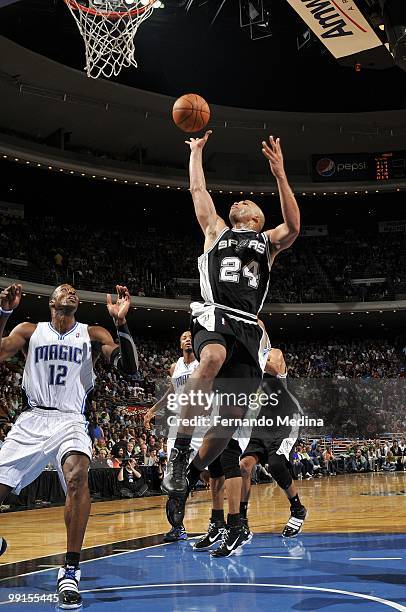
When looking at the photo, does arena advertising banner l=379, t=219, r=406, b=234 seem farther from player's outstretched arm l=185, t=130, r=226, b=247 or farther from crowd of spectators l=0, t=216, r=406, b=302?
player's outstretched arm l=185, t=130, r=226, b=247

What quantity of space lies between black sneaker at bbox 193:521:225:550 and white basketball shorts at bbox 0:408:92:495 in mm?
2005

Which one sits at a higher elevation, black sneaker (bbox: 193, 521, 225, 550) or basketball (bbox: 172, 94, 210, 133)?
basketball (bbox: 172, 94, 210, 133)

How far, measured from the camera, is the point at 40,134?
27984 millimetres

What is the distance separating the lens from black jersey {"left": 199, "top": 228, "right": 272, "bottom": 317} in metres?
5.25

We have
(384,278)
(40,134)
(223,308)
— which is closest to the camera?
(223,308)

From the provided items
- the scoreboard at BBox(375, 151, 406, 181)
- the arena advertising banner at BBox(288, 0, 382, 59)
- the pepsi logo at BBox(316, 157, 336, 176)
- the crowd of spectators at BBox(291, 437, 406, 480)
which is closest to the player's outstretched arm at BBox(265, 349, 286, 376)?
the arena advertising banner at BBox(288, 0, 382, 59)

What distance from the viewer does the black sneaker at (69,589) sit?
3.77m

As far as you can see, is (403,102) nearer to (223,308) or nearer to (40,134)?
(40,134)

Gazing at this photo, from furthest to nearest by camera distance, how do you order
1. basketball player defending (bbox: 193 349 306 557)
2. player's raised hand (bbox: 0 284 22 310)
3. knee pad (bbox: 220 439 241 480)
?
basketball player defending (bbox: 193 349 306 557)
knee pad (bbox: 220 439 241 480)
player's raised hand (bbox: 0 284 22 310)

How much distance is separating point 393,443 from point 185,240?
12681 mm

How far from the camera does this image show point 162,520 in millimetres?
9688

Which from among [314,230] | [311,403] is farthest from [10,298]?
[314,230]

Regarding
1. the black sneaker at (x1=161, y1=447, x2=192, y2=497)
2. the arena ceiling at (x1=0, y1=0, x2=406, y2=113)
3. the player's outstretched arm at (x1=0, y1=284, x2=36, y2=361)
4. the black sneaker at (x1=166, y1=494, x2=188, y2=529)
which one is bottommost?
the black sneaker at (x1=166, y1=494, x2=188, y2=529)

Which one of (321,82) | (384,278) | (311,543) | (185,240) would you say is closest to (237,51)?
(321,82)
